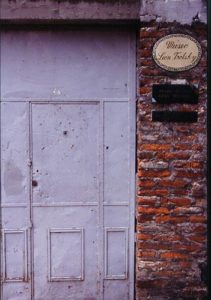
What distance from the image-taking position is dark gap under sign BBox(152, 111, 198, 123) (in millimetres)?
4340

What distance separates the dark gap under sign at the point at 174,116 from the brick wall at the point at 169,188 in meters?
0.04

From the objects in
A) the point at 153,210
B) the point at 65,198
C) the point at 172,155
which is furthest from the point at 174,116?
the point at 65,198

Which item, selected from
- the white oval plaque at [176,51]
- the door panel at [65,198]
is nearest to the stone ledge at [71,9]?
the white oval plaque at [176,51]

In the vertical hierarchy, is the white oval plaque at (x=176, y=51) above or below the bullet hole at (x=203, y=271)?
above

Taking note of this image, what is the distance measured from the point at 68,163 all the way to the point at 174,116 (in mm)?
1124

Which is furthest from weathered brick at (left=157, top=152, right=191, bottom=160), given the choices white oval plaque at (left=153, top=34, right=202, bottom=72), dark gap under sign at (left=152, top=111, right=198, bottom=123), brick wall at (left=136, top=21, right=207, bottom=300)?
white oval plaque at (left=153, top=34, right=202, bottom=72)

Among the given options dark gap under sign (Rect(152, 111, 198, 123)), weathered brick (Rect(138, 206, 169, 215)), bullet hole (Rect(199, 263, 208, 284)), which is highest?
dark gap under sign (Rect(152, 111, 198, 123))

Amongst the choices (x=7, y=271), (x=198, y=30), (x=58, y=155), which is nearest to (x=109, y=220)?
(x=58, y=155)

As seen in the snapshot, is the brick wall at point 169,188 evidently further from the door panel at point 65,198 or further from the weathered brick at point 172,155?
the door panel at point 65,198

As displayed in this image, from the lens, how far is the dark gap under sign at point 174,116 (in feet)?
14.2

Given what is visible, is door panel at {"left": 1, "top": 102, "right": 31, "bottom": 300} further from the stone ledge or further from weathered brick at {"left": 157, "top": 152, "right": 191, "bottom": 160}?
weathered brick at {"left": 157, "top": 152, "right": 191, "bottom": 160}

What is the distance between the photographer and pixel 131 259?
4703 mm

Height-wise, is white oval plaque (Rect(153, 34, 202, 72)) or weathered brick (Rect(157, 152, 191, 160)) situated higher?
white oval plaque (Rect(153, 34, 202, 72))

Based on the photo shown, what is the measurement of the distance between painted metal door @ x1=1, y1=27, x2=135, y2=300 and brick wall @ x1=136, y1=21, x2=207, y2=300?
0.29 meters
